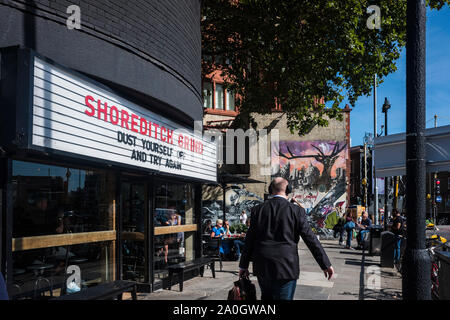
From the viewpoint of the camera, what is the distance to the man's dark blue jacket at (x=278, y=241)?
4328 millimetres

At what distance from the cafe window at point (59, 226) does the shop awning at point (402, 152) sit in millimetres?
4571

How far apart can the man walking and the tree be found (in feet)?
30.2

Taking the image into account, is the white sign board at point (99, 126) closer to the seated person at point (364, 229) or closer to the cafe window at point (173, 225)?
the cafe window at point (173, 225)

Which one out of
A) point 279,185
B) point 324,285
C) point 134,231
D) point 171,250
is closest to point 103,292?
point 279,185

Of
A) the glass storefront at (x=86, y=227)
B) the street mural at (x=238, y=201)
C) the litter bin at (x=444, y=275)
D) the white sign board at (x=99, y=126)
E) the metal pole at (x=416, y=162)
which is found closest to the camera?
the metal pole at (x=416, y=162)

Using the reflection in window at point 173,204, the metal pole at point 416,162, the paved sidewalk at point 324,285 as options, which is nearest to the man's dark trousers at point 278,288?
the metal pole at point 416,162

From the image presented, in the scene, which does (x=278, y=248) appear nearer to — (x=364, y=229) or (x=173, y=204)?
(x=173, y=204)

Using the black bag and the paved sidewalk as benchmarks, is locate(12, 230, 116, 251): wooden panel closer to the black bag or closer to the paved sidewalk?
the paved sidewalk

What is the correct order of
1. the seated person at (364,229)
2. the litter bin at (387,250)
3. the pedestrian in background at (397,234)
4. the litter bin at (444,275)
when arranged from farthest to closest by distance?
the seated person at (364,229), the pedestrian in background at (397,234), the litter bin at (387,250), the litter bin at (444,275)

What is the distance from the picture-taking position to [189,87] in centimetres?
912

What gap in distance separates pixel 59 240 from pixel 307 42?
33.8ft

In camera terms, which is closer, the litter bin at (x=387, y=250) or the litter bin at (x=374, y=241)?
the litter bin at (x=387, y=250)

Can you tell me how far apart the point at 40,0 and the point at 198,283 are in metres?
6.73
